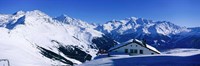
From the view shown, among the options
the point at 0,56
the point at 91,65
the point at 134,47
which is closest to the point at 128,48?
the point at 134,47

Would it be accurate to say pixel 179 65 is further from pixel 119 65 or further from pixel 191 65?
pixel 119 65

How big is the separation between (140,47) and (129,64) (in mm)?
47220

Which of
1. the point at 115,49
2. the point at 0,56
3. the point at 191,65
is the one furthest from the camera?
the point at 0,56

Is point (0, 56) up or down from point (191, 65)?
up

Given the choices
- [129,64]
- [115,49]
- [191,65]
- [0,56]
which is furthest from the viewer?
[0,56]

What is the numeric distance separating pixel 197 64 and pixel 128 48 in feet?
157

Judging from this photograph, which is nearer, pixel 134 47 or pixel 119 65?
pixel 119 65

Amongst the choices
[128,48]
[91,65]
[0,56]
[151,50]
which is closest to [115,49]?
[128,48]

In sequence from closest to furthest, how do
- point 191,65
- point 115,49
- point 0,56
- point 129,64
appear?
1. point 191,65
2. point 129,64
3. point 115,49
4. point 0,56

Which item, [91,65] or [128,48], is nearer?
[91,65]

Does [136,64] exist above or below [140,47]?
below

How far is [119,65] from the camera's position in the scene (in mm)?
29656

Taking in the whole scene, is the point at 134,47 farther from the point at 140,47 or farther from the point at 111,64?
the point at 111,64

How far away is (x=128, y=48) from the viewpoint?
77.1 meters
